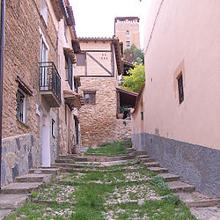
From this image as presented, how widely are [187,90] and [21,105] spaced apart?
426 cm

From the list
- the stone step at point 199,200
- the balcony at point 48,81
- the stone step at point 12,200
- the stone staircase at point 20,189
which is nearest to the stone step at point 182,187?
the stone step at point 199,200

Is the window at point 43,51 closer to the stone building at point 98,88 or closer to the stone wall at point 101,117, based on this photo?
the stone wall at point 101,117

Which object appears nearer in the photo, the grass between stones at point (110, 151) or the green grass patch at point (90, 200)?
the green grass patch at point (90, 200)

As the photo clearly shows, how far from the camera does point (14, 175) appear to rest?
8.21 meters

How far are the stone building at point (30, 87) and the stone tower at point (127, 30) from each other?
186 ft

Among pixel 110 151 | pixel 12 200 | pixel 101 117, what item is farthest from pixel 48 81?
pixel 101 117

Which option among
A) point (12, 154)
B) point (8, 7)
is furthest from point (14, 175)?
point (8, 7)

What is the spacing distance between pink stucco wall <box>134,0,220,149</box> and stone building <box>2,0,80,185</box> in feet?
11.2

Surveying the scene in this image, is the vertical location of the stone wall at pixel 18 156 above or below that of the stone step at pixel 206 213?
above

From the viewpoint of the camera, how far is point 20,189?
707 cm

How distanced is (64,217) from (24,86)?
4496mm

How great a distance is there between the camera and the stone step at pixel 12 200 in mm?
5996

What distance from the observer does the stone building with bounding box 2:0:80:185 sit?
320 inches

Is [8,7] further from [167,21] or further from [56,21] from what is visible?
[56,21]
